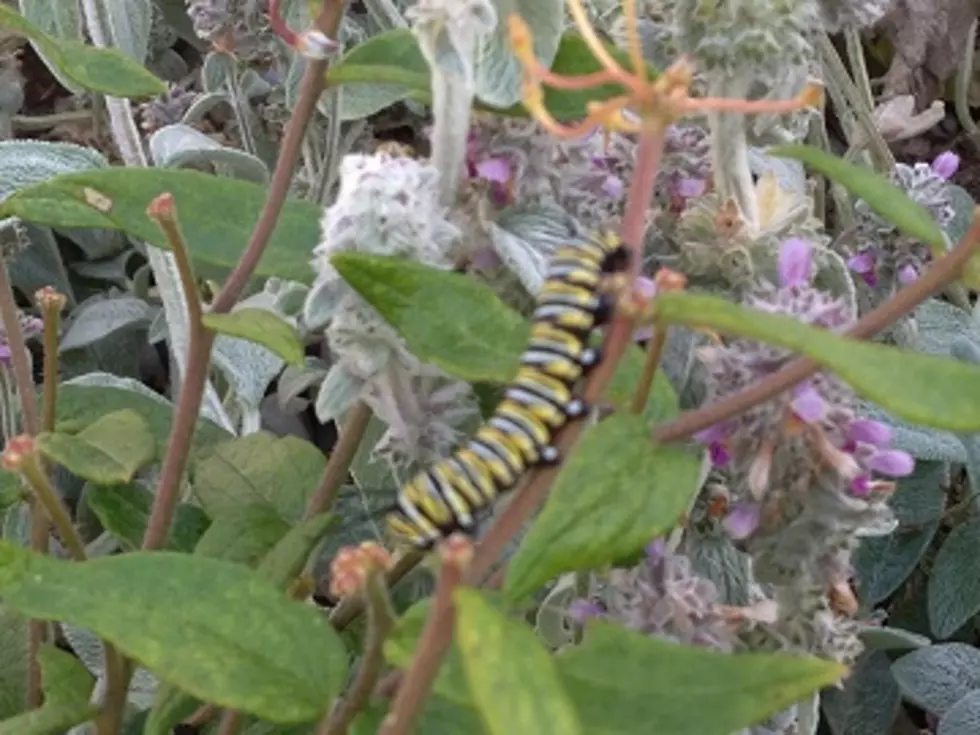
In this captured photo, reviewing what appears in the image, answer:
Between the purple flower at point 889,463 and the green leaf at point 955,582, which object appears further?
the green leaf at point 955,582

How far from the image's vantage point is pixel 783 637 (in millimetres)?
669

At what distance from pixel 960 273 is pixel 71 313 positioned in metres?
0.98

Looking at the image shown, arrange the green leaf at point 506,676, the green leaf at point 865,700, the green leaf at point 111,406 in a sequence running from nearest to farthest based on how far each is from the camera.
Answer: the green leaf at point 506,676, the green leaf at point 111,406, the green leaf at point 865,700

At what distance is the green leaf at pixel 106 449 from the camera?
0.63 meters

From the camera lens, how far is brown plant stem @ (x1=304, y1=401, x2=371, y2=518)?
641mm

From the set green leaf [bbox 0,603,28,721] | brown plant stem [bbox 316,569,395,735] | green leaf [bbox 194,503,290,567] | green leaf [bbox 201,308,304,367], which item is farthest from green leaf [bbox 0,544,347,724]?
green leaf [bbox 0,603,28,721]

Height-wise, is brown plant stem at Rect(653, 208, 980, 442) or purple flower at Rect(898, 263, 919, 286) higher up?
brown plant stem at Rect(653, 208, 980, 442)

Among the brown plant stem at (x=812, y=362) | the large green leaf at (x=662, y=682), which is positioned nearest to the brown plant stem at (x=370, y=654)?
the large green leaf at (x=662, y=682)

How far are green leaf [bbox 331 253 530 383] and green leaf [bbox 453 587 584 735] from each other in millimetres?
183

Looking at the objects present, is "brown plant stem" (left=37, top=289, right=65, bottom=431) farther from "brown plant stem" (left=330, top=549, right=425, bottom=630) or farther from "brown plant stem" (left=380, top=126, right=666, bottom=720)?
"brown plant stem" (left=380, top=126, right=666, bottom=720)

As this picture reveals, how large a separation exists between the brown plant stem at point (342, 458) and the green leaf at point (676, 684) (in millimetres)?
→ 248

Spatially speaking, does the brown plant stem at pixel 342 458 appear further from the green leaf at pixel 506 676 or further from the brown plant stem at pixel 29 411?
the green leaf at pixel 506 676

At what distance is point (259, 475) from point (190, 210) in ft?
0.58

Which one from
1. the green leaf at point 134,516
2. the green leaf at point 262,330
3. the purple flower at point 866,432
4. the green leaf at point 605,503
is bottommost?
the green leaf at point 134,516
